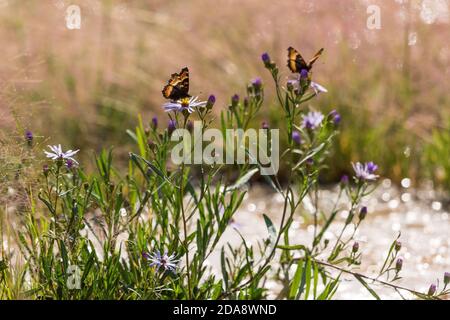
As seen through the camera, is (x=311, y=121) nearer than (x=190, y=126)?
No

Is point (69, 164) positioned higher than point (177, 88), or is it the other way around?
point (177, 88)

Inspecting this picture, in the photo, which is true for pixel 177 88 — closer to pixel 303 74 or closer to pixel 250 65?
pixel 303 74

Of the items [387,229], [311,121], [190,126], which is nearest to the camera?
[190,126]

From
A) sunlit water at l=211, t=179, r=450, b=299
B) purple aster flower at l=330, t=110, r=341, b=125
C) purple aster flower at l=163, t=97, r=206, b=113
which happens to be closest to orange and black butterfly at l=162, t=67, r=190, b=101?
purple aster flower at l=163, t=97, r=206, b=113


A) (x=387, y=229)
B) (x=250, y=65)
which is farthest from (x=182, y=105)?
(x=250, y=65)

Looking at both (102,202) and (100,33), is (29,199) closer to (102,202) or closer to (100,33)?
(102,202)

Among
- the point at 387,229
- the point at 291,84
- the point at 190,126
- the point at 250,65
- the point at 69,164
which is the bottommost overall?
the point at 387,229

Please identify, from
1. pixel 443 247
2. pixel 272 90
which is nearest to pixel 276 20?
pixel 272 90
